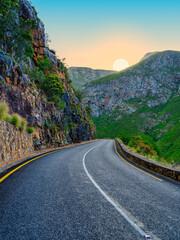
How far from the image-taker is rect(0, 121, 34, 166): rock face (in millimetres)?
8188

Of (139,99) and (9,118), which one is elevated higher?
(139,99)

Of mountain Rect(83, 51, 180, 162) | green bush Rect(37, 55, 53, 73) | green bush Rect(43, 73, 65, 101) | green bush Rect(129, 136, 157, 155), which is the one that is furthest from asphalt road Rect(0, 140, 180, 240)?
mountain Rect(83, 51, 180, 162)

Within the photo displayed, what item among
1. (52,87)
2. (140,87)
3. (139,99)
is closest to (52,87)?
(52,87)

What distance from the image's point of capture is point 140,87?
331 feet

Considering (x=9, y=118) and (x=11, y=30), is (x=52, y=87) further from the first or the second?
(x=9, y=118)

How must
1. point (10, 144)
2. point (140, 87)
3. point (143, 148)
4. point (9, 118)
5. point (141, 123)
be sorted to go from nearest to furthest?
point (10, 144), point (9, 118), point (143, 148), point (141, 123), point (140, 87)

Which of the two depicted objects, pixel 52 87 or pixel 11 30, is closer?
pixel 11 30

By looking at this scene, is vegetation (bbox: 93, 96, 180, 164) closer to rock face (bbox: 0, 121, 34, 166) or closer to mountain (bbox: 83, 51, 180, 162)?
mountain (bbox: 83, 51, 180, 162)

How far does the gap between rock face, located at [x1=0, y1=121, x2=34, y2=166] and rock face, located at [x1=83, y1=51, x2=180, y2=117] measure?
82.3m

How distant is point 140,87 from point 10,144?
10312 cm

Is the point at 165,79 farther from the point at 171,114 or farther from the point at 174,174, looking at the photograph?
the point at 174,174

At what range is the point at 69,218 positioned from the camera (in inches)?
119

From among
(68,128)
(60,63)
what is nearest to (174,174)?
(68,128)

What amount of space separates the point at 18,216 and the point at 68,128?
27.5m
